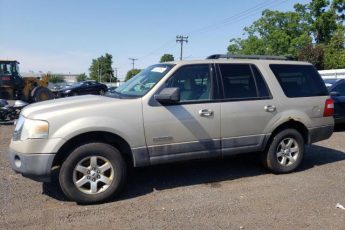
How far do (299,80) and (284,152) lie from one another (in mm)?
1268

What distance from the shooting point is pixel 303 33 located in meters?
56.2

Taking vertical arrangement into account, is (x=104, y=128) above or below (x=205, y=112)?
below

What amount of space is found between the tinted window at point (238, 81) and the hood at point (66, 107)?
64.2 inches

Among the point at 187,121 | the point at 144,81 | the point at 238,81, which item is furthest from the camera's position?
the point at 238,81

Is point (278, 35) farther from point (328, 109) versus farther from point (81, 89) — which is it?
point (328, 109)

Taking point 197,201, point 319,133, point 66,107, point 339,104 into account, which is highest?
point 66,107

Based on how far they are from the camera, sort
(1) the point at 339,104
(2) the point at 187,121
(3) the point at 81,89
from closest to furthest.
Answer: (2) the point at 187,121 < (1) the point at 339,104 < (3) the point at 81,89

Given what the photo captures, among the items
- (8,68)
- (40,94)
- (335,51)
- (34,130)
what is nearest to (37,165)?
(34,130)

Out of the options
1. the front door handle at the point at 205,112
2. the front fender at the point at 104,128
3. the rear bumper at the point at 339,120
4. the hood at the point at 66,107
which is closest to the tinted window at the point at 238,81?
the front door handle at the point at 205,112

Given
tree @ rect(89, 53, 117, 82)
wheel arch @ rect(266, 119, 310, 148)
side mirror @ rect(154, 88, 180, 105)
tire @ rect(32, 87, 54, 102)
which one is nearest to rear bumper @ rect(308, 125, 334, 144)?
wheel arch @ rect(266, 119, 310, 148)

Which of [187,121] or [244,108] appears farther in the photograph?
[244,108]

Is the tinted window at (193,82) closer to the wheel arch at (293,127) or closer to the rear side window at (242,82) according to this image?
the rear side window at (242,82)

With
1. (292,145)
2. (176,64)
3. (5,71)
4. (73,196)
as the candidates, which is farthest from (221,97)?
(5,71)

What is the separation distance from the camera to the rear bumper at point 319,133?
674cm
